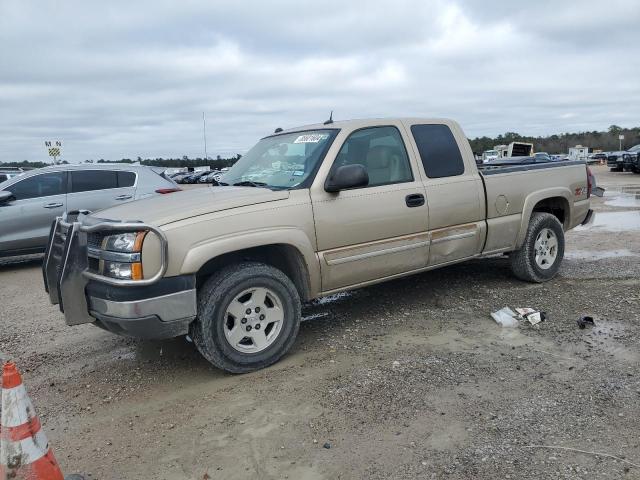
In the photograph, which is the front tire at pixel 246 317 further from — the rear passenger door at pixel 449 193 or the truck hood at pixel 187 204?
the rear passenger door at pixel 449 193

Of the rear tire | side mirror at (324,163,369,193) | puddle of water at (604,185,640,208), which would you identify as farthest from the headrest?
puddle of water at (604,185,640,208)

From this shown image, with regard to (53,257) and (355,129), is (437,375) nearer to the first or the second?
(355,129)

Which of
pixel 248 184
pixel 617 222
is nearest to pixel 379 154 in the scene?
pixel 248 184

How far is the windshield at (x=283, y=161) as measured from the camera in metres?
4.75

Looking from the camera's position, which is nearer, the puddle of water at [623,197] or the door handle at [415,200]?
the door handle at [415,200]

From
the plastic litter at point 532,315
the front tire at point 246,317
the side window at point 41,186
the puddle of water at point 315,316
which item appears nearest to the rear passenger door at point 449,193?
the plastic litter at point 532,315

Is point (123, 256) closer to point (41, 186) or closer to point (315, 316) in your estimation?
point (315, 316)

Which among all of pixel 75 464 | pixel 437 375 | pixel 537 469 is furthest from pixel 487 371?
pixel 75 464

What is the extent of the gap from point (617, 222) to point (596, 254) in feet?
12.0

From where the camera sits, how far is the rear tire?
6.31m

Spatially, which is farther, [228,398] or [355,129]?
[355,129]

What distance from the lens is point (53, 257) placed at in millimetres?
4301

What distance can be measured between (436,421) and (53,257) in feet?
10.1

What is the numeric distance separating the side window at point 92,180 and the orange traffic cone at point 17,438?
292 inches
